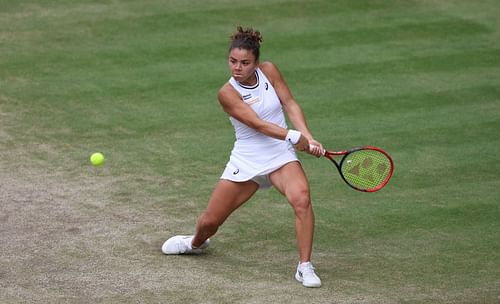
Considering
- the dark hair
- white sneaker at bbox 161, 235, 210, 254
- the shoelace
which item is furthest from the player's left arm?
white sneaker at bbox 161, 235, 210, 254

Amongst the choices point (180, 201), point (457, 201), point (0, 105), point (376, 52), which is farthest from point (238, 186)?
point (376, 52)

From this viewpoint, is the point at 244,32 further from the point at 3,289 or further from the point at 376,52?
the point at 376,52

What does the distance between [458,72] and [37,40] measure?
649 cm

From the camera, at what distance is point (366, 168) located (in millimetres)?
9453

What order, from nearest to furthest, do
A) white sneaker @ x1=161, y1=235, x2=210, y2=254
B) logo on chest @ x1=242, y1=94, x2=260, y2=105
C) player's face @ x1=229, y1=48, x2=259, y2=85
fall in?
1. player's face @ x1=229, y1=48, x2=259, y2=85
2. logo on chest @ x1=242, y1=94, x2=260, y2=105
3. white sneaker @ x1=161, y1=235, x2=210, y2=254

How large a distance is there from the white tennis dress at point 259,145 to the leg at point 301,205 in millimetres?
173

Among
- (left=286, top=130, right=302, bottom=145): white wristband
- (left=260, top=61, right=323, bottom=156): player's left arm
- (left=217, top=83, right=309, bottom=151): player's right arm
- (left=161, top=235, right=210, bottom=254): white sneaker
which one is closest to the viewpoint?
(left=286, top=130, right=302, bottom=145): white wristband

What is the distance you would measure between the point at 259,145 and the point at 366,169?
983 millimetres

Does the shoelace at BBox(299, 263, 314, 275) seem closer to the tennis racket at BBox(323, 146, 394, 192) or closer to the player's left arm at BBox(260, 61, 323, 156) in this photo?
the tennis racket at BBox(323, 146, 394, 192)

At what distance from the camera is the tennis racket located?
30.8 ft

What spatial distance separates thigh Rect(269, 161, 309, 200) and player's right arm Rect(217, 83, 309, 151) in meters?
0.28

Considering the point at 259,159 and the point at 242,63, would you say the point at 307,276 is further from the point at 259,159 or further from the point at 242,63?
the point at 242,63

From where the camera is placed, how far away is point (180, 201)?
37.6 feet

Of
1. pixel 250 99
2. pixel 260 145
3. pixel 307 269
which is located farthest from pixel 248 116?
pixel 307 269
